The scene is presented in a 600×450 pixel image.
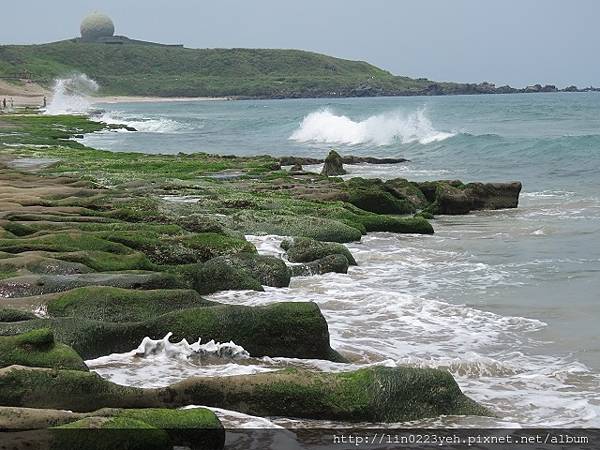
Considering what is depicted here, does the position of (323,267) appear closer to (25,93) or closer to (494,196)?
(494,196)

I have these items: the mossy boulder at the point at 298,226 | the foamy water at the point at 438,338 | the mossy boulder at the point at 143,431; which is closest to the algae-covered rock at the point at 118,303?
the foamy water at the point at 438,338

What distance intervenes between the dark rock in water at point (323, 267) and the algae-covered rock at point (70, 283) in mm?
3992

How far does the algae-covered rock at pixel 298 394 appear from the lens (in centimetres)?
728

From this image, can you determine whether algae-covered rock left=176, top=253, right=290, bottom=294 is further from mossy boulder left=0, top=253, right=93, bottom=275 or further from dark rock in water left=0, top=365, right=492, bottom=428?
dark rock in water left=0, top=365, right=492, bottom=428

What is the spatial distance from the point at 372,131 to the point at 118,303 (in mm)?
57544

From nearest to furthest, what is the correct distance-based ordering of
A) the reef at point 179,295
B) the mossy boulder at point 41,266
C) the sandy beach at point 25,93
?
the reef at point 179,295 < the mossy boulder at point 41,266 < the sandy beach at point 25,93

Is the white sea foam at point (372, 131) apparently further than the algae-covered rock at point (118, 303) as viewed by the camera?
Yes

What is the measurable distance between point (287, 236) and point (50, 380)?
11644 mm

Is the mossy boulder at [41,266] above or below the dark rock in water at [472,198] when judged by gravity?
above

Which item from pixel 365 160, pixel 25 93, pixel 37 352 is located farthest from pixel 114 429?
pixel 25 93

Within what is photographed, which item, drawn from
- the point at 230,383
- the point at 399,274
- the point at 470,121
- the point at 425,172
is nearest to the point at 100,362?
the point at 230,383

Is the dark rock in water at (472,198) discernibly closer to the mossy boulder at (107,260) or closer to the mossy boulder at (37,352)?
the mossy boulder at (107,260)

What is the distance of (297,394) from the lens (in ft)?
25.6

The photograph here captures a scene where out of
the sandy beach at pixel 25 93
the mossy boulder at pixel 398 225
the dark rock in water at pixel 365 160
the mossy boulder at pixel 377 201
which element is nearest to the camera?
the mossy boulder at pixel 398 225
